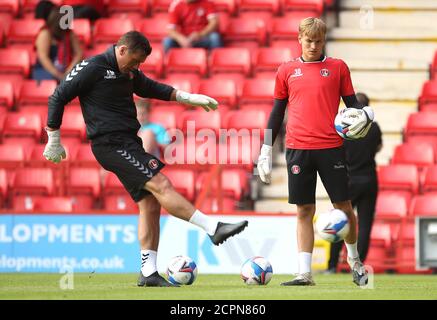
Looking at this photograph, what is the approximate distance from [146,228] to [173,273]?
425mm

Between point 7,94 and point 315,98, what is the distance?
8.18 meters

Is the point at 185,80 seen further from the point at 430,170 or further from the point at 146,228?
the point at 146,228

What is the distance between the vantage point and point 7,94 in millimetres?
16688

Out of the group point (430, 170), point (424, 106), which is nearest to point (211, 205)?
point (430, 170)

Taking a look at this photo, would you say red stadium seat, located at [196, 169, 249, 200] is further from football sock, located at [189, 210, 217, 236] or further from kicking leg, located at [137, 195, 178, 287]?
football sock, located at [189, 210, 217, 236]

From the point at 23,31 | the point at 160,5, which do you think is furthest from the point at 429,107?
the point at 23,31

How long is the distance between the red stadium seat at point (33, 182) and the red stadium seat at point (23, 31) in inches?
150

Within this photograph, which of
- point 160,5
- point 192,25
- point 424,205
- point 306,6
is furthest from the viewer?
point 160,5

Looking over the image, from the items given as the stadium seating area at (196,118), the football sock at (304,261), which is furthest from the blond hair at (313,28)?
the stadium seating area at (196,118)

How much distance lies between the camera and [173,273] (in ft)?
31.4

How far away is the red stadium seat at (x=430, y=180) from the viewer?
48.1 ft

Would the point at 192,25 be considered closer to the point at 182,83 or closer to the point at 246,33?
the point at 246,33

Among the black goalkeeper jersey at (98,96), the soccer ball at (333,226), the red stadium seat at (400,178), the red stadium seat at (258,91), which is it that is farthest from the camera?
the red stadium seat at (258,91)

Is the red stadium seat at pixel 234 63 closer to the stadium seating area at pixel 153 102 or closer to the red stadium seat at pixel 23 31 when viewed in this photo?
the stadium seating area at pixel 153 102
